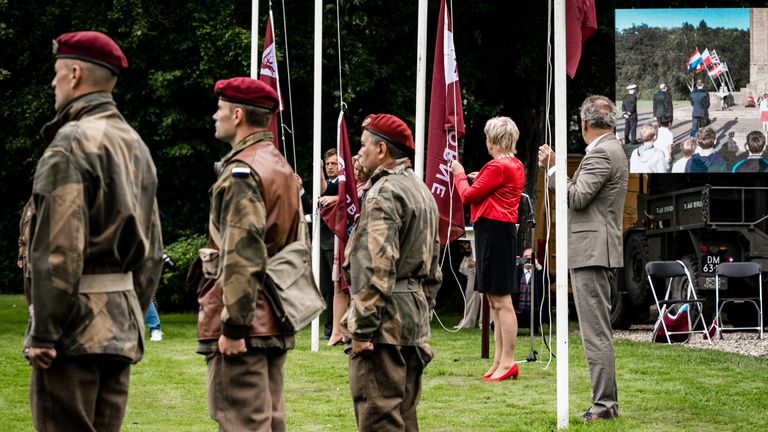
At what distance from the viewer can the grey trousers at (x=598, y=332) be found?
8375 mm

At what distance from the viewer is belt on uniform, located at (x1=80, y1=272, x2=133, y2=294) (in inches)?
185

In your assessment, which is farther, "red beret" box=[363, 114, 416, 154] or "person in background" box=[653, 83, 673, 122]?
"person in background" box=[653, 83, 673, 122]

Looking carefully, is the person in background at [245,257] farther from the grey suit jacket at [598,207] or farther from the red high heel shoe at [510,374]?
the red high heel shoe at [510,374]

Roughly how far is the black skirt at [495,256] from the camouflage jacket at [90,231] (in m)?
5.98

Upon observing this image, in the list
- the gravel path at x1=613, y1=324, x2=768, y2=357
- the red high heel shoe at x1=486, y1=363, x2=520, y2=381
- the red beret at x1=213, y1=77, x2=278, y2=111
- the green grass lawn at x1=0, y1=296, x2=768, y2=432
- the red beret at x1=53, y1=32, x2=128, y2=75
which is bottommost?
the gravel path at x1=613, y1=324, x2=768, y2=357

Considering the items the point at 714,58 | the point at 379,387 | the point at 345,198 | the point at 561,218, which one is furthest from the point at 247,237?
the point at 714,58

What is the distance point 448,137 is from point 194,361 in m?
3.69

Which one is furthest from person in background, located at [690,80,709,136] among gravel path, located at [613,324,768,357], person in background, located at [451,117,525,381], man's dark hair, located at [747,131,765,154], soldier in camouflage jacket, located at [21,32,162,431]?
soldier in camouflage jacket, located at [21,32,162,431]

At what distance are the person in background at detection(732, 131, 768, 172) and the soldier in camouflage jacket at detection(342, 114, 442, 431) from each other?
17814mm

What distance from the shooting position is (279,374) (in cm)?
596

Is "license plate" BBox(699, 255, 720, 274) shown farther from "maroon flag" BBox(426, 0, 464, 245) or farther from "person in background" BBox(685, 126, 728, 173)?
"maroon flag" BBox(426, 0, 464, 245)

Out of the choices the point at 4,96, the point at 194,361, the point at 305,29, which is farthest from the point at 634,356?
the point at 4,96

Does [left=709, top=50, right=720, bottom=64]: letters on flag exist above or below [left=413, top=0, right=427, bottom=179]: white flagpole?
above

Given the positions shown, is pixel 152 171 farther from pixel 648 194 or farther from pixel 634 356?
pixel 648 194
